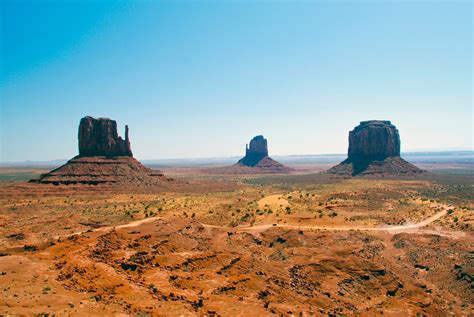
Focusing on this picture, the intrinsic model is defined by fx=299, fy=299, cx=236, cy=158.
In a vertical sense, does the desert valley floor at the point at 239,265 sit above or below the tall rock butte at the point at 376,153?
below

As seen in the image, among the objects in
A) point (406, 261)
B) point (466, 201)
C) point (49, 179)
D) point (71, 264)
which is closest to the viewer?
point (71, 264)

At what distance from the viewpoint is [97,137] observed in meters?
105

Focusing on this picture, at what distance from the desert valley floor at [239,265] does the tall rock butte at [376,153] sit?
95292mm

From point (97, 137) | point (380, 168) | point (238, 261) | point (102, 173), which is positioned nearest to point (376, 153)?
point (380, 168)

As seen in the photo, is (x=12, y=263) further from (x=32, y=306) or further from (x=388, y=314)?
(x=388, y=314)

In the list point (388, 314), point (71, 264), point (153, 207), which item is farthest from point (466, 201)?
point (71, 264)

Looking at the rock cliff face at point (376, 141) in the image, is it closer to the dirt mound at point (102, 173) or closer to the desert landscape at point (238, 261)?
the desert landscape at point (238, 261)

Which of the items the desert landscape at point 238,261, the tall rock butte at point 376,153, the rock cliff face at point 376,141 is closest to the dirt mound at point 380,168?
the tall rock butte at point 376,153

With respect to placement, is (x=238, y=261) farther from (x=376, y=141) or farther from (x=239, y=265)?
(x=376, y=141)

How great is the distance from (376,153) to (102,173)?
127151 millimetres

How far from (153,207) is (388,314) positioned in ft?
163

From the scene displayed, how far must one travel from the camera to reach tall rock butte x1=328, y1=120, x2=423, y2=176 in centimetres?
14475

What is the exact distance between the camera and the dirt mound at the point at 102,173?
9025cm

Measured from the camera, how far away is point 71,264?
26.5 metres
